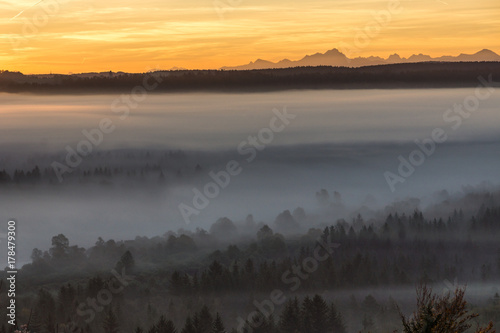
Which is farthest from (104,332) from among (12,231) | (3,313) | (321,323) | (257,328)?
(12,231)

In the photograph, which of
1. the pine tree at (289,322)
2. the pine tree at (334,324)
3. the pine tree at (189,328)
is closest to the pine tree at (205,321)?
the pine tree at (189,328)

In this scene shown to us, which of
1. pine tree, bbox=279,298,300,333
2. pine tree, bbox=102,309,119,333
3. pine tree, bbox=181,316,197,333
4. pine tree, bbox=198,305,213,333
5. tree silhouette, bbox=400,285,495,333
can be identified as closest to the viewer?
tree silhouette, bbox=400,285,495,333

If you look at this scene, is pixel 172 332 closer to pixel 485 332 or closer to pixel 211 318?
pixel 211 318

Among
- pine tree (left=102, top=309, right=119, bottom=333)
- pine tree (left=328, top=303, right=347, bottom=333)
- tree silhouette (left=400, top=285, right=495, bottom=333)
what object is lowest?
tree silhouette (left=400, top=285, right=495, bottom=333)

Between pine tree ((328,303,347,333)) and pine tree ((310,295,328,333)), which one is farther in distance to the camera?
pine tree ((328,303,347,333))

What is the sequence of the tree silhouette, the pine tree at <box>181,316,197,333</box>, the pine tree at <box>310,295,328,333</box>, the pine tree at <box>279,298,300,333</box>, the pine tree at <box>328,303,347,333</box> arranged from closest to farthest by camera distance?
the tree silhouette, the pine tree at <box>181,316,197,333</box>, the pine tree at <box>279,298,300,333</box>, the pine tree at <box>310,295,328,333</box>, the pine tree at <box>328,303,347,333</box>

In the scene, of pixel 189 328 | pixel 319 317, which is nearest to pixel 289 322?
pixel 319 317

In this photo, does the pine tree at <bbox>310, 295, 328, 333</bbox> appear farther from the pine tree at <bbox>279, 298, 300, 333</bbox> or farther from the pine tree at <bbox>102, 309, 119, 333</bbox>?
the pine tree at <bbox>102, 309, 119, 333</bbox>

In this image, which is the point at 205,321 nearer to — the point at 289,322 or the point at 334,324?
the point at 289,322

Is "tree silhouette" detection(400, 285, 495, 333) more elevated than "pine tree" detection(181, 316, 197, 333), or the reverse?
"pine tree" detection(181, 316, 197, 333)

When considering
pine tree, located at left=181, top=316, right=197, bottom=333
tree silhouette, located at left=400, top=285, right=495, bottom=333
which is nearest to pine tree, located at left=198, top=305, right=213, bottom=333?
pine tree, located at left=181, top=316, right=197, bottom=333

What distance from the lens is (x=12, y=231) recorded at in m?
60.3

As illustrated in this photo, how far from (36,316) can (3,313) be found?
1201 cm

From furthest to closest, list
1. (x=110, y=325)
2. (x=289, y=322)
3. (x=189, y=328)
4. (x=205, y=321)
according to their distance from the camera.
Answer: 1. (x=205, y=321)
2. (x=110, y=325)
3. (x=289, y=322)
4. (x=189, y=328)
